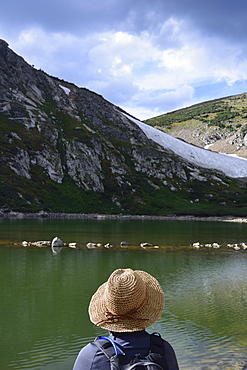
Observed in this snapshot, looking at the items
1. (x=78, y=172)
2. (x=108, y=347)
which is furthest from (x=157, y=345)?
(x=78, y=172)

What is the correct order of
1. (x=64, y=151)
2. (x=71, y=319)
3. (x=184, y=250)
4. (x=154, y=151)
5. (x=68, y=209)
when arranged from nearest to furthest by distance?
(x=71, y=319)
(x=184, y=250)
(x=68, y=209)
(x=64, y=151)
(x=154, y=151)

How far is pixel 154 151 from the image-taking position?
19850 cm

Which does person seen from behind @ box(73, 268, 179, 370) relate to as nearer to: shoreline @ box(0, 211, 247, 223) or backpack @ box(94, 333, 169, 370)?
backpack @ box(94, 333, 169, 370)

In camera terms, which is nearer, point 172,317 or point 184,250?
point 172,317

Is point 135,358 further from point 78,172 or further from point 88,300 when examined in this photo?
point 78,172

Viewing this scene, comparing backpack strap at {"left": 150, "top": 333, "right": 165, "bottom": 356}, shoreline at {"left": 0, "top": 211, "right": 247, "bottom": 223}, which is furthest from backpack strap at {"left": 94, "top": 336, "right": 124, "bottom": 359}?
shoreline at {"left": 0, "top": 211, "right": 247, "bottom": 223}

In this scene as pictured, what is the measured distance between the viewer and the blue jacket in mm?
4910

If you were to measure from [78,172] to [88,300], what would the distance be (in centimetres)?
13141

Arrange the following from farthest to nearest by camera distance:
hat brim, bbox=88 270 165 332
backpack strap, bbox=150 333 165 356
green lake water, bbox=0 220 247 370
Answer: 1. green lake water, bbox=0 220 247 370
2. hat brim, bbox=88 270 165 332
3. backpack strap, bbox=150 333 165 356

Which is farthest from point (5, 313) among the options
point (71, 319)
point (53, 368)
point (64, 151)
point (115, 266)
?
point (64, 151)

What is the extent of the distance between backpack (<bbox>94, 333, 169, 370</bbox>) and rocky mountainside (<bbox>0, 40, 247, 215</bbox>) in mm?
109420

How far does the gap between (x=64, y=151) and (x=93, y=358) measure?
520 ft

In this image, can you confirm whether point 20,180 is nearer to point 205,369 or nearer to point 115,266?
point 115,266

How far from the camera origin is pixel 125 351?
206 inches
